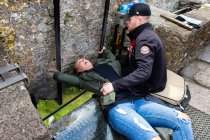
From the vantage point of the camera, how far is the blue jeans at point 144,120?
3381mm

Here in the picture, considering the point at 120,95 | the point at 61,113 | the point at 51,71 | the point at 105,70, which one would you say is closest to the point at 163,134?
the point at 120,95

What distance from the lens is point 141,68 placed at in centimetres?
347

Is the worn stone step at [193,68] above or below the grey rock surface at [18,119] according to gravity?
below

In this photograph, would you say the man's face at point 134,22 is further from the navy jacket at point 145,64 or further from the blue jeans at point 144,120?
the blue jeans at point 144,120

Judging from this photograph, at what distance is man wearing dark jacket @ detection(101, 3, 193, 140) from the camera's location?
11.3ft

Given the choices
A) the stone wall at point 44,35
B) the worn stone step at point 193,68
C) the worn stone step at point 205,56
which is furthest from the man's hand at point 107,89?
the worn stone step at point 205,56

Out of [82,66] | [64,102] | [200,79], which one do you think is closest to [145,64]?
[82,66]

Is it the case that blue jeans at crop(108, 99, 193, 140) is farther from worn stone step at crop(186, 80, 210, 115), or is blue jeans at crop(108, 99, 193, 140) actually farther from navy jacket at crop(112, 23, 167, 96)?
worn stone step at crop(186, 80, 210, 115)

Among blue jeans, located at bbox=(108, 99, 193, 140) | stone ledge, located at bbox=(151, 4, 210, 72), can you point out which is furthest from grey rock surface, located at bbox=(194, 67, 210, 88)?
blue jeans, located at bbox=(108, 99, 193, 140)

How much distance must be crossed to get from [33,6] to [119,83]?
1442 mm

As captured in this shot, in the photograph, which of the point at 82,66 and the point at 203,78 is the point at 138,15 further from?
the point at 203,78

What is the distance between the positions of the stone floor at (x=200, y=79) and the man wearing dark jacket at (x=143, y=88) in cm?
144

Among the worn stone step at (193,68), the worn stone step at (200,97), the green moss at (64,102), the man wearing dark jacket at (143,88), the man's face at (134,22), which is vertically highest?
the man's face at (134,22)

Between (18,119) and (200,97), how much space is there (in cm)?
368
